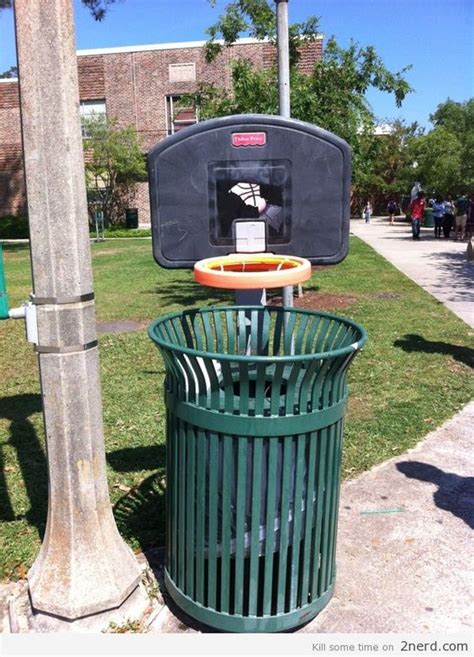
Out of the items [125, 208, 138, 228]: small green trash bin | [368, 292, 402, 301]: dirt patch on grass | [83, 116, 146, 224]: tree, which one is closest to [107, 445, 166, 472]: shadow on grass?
[368, 292, 402, 301]: dirt patch on grass

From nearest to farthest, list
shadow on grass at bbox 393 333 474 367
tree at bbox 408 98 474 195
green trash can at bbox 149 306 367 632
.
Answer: green trash can at bbox 149 306 367 632, shadow on grass at bbox 393 333 474 367, tree at bbox 408 98 474 195

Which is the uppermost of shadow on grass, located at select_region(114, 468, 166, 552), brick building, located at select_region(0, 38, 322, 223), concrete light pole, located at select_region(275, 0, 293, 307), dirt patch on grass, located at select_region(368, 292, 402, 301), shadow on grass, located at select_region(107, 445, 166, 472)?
brick building, located at select_region(0, 38, 322, 223)

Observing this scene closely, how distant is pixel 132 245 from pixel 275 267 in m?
19.0

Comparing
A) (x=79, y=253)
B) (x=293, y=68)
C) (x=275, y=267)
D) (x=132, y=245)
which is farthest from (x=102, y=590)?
(x=132, y=245)

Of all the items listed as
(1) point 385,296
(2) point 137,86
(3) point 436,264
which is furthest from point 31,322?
(2) point 137,86

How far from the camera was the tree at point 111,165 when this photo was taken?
27258mm

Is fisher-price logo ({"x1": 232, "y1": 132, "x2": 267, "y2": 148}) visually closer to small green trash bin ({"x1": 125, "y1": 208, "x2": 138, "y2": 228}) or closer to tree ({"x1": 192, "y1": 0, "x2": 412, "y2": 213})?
tree ({"x1": 192, "y1": 0, "x2": 412, "y2": 213})

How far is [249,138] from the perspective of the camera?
3377mm

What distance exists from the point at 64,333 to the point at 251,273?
2.77 ft

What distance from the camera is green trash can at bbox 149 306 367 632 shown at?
2377 mm

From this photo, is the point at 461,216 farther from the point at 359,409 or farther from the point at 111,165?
the point at 359,409

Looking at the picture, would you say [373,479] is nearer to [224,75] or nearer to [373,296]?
[373,296]

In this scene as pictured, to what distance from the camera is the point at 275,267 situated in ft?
11.0

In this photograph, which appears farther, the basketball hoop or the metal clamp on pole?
the basketball hoop
